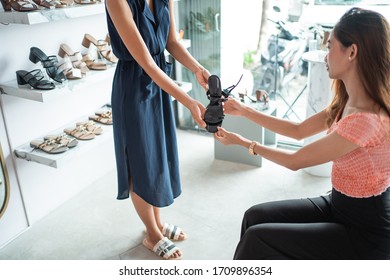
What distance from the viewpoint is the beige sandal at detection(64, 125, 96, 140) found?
2123mm

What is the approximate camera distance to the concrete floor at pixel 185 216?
1963 mm

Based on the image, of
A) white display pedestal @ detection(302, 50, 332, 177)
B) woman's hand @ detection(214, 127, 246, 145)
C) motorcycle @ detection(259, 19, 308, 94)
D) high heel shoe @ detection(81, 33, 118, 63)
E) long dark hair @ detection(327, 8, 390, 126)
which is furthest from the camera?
motorcycle @ detection(259, 19, 308, 94)

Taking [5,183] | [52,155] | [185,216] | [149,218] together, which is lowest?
[185,216]

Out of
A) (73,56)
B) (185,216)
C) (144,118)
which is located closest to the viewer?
(144,118)

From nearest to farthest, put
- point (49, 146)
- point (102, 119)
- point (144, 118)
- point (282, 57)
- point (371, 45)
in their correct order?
point (371, 45) → point (144, 118) → point (49, 146) → point (102, 119) → point (282, 57)

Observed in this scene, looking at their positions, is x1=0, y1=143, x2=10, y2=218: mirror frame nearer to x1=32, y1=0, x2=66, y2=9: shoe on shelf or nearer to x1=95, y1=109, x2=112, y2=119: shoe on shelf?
x1=95, y1=109, x2=112, y2=119: shoe on shelf

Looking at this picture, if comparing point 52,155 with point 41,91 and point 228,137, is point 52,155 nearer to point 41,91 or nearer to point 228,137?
point 41,91

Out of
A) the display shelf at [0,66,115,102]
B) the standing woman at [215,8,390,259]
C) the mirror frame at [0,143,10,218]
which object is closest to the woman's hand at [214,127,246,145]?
the standing woman at [215,8,390,259]

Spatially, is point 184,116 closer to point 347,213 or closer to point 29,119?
point 29,119

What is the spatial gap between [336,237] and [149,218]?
3.15 ft

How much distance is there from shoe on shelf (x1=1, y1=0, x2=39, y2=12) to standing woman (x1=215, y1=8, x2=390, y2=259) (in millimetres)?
1233

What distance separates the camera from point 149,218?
1.92m

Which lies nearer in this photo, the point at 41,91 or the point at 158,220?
the point at 41,91

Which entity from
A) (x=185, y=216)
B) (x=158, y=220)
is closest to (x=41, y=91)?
(x=158, y=220)
